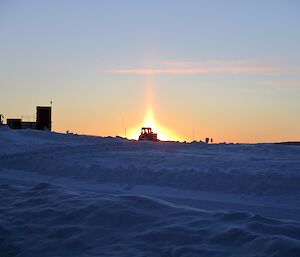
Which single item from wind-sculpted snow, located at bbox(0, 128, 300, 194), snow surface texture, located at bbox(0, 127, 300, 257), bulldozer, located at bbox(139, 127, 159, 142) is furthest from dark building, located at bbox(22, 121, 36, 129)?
snow surface texture, located at bbox(0, 127, 300, 257)

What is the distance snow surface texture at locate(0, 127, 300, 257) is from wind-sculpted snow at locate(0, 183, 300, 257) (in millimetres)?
14

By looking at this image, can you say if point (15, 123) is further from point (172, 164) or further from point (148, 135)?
point (172, 164)

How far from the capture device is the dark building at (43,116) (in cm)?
4947

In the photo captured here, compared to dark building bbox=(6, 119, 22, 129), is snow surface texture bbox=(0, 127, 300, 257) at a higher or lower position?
lower

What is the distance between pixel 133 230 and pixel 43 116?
4384cm

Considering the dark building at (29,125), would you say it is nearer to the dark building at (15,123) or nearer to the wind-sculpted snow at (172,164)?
the dark building at (15,123)

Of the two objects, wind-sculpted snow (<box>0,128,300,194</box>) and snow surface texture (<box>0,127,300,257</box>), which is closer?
snow surface texture (<box>0,127,300,257</box>)

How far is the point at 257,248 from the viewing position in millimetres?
5922

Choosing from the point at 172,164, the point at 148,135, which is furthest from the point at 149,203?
the point at 148,135

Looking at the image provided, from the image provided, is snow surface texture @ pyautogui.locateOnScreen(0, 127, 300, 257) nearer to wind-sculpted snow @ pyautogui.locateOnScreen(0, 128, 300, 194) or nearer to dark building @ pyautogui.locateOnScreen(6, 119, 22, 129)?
wind-sculpted snow @ pyautogui.locateOnScreen(0, 128, 300, 194)

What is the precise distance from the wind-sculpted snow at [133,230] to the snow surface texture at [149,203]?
0.04 feet

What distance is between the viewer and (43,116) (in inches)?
1962

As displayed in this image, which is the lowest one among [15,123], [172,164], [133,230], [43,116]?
[133,230]

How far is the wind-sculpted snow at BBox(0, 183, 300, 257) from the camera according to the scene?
6.19m
